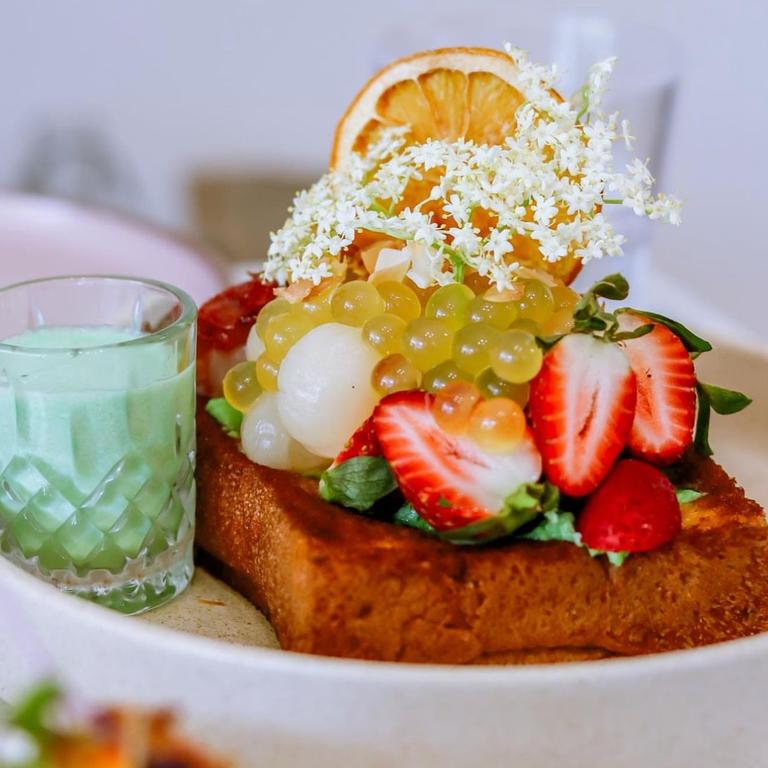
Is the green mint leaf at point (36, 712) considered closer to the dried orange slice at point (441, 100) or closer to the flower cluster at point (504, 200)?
the flower cluster at point (504, 200)

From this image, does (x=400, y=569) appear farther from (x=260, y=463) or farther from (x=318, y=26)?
(x=318, y=26)

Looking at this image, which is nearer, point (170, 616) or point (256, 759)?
point (256, 759)

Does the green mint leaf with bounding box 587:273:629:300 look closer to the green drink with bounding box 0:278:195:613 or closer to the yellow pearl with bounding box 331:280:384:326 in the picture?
the yellow pearl with bounding box 331:280:384:326

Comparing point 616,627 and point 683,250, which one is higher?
point 616,627

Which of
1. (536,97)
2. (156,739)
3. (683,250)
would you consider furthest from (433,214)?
(683,250)

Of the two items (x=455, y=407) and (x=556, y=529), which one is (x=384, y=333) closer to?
(x=455, y=407)
